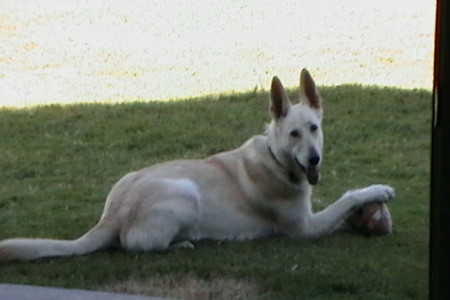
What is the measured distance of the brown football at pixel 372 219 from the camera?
679 cm

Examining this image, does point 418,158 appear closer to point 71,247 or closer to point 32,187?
point 32,187

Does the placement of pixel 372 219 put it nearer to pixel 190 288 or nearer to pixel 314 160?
pixel 314 160

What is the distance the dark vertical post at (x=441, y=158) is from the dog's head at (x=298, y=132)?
401cm

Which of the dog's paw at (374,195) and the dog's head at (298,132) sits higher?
the dog's head at (298,132)

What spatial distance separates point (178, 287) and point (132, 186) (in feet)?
3.87

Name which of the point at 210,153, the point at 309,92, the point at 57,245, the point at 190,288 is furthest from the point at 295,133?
the point at 210,153

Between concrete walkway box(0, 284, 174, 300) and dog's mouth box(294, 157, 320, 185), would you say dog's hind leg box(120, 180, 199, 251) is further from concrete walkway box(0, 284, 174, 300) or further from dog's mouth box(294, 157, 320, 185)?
concrete walkway box(0, 284, 174, 300)

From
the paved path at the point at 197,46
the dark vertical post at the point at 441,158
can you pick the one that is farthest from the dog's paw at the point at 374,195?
the paved path at the point at 197,46

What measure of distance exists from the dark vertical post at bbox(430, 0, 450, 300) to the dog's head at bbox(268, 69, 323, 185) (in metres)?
4.01

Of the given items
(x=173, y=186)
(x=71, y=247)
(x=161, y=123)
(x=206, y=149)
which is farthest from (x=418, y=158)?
(x=71, y=247)

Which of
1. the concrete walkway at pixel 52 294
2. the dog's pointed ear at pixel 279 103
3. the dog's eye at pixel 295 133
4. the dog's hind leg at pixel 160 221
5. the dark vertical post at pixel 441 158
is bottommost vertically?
the concrete walkway at pixel 52 294

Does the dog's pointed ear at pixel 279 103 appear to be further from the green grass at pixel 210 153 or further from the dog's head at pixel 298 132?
the green grass at pixel 210 153

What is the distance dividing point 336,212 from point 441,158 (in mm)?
4316

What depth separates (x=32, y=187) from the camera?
28.4ft
